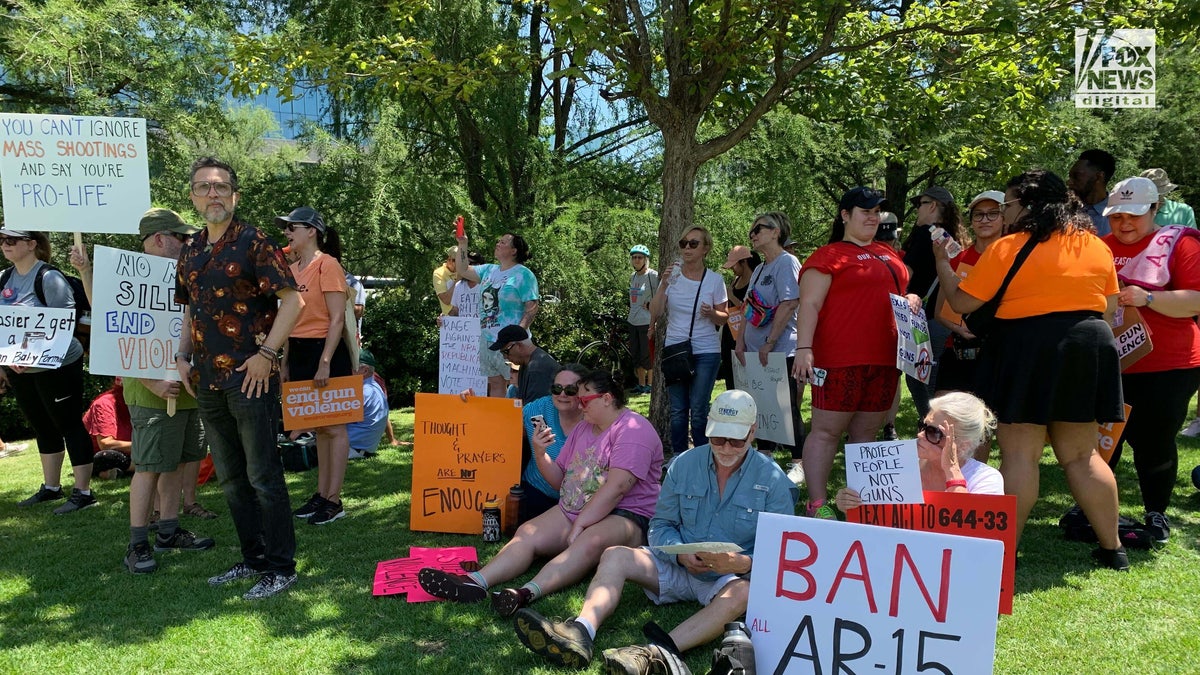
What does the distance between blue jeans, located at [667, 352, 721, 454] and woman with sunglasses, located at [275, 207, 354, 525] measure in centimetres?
241

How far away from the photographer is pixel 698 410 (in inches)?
246

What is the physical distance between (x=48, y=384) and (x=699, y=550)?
15.7 ft

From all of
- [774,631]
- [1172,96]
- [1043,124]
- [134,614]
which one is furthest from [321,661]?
[1172,96]

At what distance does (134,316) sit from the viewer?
4.68 metres

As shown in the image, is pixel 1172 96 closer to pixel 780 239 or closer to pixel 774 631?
pixel 780 239

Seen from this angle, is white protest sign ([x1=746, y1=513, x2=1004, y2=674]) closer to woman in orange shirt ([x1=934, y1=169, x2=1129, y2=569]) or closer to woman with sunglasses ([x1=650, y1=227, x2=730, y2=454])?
woman in orange shirt ([x1=934, y1=169, x2=1129, y2=569])

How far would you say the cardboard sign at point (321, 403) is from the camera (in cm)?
527

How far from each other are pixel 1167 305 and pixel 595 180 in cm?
883

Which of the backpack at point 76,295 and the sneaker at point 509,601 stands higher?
the backpack at point 76,295

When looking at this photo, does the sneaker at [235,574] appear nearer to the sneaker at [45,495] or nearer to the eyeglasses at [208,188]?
the eyeglasses at [208,188]

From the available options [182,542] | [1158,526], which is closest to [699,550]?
[1158,526]

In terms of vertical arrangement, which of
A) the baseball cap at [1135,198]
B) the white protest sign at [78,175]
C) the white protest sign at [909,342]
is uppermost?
the white protest sign at [78,175]

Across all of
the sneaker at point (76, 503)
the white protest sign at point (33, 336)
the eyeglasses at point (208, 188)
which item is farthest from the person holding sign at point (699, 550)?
the sneaker at point (76, 503)

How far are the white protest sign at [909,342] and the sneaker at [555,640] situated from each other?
2.11m
